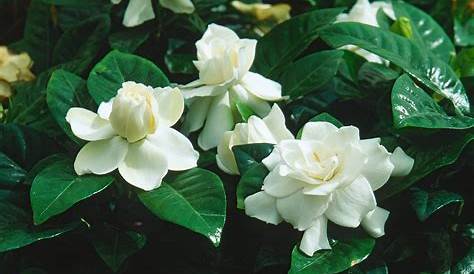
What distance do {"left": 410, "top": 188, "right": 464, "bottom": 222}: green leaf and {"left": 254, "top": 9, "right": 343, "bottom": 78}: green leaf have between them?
0.36m

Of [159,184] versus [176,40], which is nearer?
[159,184]

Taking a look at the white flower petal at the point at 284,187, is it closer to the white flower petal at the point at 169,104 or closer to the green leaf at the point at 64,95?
the white flower petal at the point at 169,104

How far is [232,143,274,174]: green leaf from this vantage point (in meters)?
1.23

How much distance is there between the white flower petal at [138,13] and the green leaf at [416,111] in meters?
0.55

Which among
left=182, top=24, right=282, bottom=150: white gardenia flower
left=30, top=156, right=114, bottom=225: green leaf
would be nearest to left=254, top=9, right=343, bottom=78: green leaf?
left=182, top=24, right=282, bottom=150: white gardenia flower

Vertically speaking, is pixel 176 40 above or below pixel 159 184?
below

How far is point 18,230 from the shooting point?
47.3 inches

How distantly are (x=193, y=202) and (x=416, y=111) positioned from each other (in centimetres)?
36

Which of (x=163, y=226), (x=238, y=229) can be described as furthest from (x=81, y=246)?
(x=238, y=229)

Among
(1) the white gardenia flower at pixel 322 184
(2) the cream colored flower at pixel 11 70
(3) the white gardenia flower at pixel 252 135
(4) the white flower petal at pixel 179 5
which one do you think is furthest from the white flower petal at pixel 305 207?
(2) the cream colored flower at pixel 11 70

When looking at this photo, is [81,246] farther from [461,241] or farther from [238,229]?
[461,241]

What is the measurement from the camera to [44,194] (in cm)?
116

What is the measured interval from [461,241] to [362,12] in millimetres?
556

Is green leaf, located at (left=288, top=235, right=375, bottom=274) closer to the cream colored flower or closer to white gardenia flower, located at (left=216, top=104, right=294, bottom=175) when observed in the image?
white gardenia flower, located at (left=216, top=104, right=294, bottom=175)
